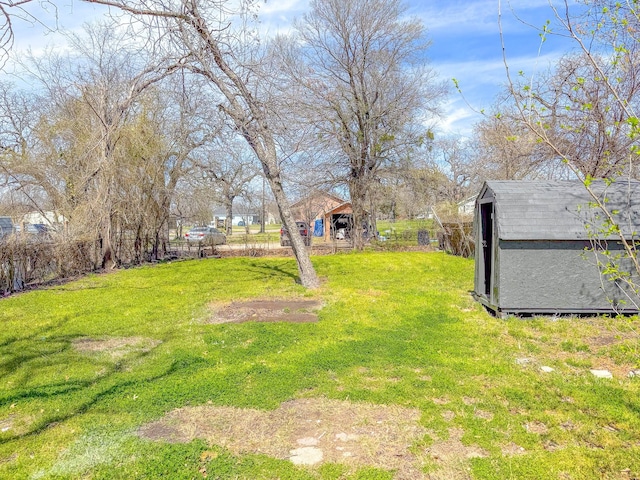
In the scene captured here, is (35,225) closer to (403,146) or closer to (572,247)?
(572,247)

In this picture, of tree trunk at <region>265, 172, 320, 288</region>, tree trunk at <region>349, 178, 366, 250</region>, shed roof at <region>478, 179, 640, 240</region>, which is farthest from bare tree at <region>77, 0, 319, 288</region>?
tree trunk at <region>349, 178, 366, 250</region>

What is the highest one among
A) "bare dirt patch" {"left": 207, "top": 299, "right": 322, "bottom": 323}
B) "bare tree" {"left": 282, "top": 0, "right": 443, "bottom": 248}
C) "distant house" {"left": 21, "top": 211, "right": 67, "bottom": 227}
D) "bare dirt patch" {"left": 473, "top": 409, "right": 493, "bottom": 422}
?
"bare tree" {"left": 282, "top": 0, "right": 443, "bottom": 248}

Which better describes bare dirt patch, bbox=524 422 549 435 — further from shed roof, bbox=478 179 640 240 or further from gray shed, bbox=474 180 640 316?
shed roof, bbox=478 179 640 240

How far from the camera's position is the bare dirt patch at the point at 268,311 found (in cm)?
678

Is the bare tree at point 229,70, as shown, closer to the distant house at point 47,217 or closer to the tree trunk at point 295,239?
the tree trunk at point 295,239

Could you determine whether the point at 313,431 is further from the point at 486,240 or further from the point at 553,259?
the point at 486,240

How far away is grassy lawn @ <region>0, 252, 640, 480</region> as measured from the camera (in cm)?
277

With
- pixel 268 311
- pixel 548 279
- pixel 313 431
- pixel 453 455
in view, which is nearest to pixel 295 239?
pixel 268 311

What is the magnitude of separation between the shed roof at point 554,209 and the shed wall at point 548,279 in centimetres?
18

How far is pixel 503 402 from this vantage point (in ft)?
11.9

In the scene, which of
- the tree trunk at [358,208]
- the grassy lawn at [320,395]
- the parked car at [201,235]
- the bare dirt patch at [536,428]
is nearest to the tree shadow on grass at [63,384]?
the grassy lawn at [320,395]

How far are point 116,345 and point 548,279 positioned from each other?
20.5 feet

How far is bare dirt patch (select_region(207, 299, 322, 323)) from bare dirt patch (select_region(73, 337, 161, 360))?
1271 mm

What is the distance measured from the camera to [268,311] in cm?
737
